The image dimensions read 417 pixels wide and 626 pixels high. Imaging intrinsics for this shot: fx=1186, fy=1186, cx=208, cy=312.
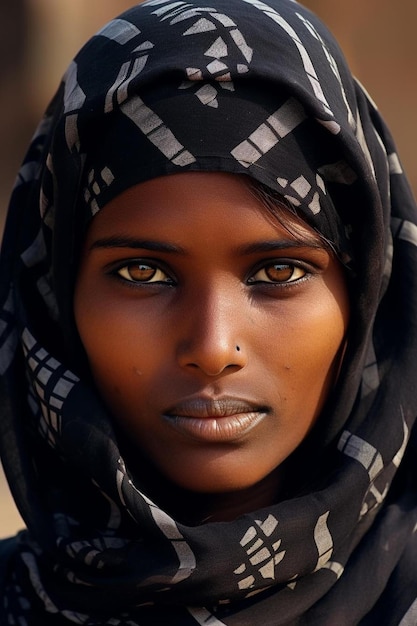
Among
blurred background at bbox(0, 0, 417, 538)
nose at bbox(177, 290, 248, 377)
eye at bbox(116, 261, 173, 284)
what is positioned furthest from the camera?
blurred background at bbox(0, 0, 417, 538)

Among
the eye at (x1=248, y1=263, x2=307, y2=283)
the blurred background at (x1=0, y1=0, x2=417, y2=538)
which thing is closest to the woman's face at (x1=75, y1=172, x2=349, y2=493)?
the eye at (x1=248, y1=263, x2=307, y2=283)

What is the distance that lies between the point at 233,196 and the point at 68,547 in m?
0.64

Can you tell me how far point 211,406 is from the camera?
1771 mm

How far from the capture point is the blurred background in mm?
7797

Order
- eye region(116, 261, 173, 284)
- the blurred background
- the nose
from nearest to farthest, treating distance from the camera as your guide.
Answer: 1. the nose
2. eye region(116, 261, 173, 284)
3. the blurred background

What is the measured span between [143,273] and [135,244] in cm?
5

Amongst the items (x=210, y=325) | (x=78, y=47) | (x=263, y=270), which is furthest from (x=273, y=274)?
(x=78, y=47)

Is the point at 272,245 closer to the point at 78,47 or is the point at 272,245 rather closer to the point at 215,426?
the point at 215,426

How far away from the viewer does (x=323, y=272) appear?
1.87m

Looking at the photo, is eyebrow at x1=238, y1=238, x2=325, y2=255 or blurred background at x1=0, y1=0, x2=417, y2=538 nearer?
eyebrow at x1=238, y1=238, x2=325, y2=255

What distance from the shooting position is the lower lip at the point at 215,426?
1.78 meters

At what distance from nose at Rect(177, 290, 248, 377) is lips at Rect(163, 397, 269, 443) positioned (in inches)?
2.0

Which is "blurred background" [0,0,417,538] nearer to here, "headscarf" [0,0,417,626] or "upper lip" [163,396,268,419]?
"headscarf" [0,0,417,626]

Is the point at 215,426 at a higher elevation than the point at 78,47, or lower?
lower
